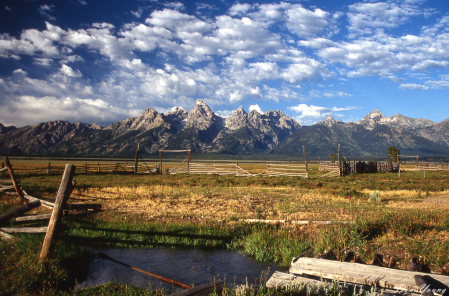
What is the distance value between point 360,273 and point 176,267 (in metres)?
4.06

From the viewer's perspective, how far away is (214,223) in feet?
34.1

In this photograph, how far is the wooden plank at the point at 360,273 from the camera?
4633mm

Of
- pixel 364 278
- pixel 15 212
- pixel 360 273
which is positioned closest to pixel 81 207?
pixel 15 212

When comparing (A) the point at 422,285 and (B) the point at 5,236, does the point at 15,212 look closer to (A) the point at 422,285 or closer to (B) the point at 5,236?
(B) the point at 5,236

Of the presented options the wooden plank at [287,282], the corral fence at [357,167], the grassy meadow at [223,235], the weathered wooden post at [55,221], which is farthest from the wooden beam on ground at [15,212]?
the corral fence at [357,167]

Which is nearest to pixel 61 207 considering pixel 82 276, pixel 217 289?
pixel 82 276

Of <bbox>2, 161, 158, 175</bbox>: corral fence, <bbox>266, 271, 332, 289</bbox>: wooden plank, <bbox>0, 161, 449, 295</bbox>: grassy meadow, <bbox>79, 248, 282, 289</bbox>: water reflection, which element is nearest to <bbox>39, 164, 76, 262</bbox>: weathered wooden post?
<bbox>0, 161, 449, 295</bbox>: grassy meadow

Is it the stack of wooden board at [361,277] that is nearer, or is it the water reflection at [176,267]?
the stack of wooden board at [361,277]

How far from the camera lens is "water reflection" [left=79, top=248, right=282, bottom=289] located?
6.13 metres

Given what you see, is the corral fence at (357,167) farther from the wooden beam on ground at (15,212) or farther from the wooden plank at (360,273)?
the wooden beam on ground at (15,212)

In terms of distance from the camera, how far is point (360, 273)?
509 cm

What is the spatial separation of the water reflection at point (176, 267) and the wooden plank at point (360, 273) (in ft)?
3.81

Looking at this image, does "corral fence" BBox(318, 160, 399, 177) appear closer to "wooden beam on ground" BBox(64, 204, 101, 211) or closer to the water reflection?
"wooden beam on ground" BBox(64, 204, 101, 211)

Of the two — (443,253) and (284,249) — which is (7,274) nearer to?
(284,249)
